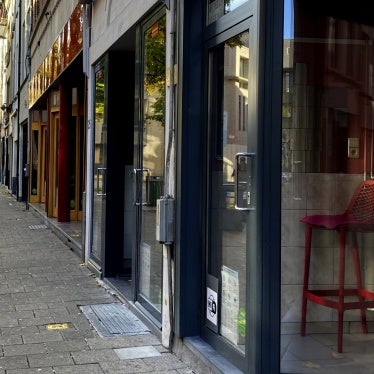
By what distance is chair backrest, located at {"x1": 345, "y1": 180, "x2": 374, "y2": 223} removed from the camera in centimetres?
447

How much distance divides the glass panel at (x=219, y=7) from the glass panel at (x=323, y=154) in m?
0.38

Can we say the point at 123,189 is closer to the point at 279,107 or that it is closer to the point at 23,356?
the point at 23,356

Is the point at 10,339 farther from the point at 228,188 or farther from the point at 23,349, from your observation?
the point at 228,188

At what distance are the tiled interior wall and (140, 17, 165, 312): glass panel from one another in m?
1.51

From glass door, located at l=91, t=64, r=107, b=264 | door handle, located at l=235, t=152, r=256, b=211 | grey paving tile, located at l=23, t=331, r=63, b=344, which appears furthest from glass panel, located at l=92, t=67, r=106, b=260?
door handle, located at l=235, t=152, r=256, b=211

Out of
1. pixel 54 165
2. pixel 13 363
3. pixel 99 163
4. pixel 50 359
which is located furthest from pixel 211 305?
pixel 54 165

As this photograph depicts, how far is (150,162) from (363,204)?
2.19 meters

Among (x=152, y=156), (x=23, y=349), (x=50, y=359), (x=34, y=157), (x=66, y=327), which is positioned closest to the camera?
(x=50, y=359)

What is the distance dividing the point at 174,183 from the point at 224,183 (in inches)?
25.5

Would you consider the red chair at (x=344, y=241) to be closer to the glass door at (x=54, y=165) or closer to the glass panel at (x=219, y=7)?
the glass panel at (x=219, y=7)

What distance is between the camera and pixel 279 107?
3.67 meters

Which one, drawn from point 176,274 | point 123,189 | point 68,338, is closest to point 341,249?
point 176,274

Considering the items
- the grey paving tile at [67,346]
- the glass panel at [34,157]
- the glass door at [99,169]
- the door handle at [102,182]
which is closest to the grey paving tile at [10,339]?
the grey paving tile at [67,346]

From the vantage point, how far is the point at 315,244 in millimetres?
4445
